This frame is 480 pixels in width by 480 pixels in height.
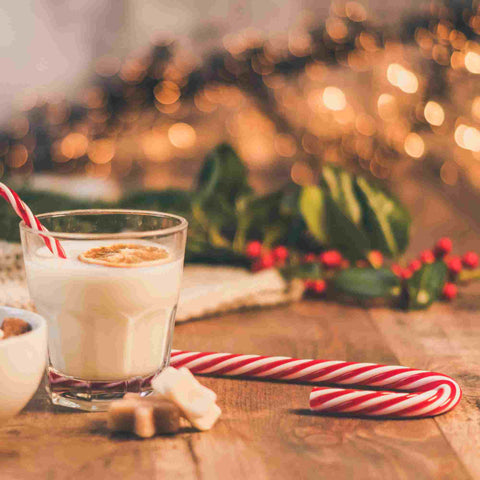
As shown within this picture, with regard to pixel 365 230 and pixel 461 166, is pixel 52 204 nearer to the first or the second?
pixel 365 230

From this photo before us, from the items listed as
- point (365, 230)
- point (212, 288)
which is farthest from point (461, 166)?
point (212, 288)

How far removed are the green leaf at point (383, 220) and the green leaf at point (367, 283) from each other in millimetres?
96

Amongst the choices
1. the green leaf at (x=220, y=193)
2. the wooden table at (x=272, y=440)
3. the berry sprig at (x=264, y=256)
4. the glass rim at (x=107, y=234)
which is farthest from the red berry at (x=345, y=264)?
the glass rim at (x=107, y=234)

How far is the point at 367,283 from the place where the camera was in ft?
5.12

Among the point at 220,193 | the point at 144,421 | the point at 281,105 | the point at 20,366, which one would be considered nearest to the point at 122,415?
the point at 144,421

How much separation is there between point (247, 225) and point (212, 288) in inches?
13.2

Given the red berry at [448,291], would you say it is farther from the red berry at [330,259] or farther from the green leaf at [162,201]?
the green leaf at [162,201]

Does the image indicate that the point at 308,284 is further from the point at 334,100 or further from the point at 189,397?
the point at 334,100

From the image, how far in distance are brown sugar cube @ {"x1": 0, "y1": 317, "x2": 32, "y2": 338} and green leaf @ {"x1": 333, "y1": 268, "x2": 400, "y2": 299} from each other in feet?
2.59

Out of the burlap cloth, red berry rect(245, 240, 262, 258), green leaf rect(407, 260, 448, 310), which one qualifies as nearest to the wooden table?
the burlap cloth

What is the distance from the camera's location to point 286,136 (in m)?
2.58

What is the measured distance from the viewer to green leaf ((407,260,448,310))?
154 cm

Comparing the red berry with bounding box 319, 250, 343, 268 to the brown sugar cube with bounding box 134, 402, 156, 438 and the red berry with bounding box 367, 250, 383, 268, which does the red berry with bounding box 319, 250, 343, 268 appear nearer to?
the red berry with bounding box 367, 250, 383, 268

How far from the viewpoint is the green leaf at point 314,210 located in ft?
5.41
